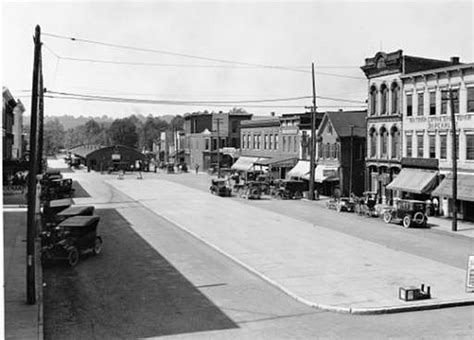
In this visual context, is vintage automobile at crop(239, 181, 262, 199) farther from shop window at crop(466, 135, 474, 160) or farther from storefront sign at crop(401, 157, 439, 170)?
shop window at crop(466, 135, 474, 160)

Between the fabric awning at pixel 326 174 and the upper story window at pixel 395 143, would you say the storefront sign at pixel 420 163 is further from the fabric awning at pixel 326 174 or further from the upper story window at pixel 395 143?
the fabric awning at pixel 326 174

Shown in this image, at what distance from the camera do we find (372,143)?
168 feet

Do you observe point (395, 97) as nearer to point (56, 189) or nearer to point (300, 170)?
point (300, 170)

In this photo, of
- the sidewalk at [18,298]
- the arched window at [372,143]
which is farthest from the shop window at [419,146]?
the sidewalk at [18,298]

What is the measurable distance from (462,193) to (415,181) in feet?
18.5

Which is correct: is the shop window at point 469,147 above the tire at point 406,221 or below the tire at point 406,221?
above

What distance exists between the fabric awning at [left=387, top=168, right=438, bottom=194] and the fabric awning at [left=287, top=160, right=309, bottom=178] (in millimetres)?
16495

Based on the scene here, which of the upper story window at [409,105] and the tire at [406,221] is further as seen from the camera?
the upper story window at [409,105]

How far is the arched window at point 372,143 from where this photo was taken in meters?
50.8

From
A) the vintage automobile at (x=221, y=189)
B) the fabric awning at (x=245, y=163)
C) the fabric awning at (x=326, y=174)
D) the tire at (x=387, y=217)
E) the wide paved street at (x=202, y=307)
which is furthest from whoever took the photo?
the fabric awning at (x=245, y=163)

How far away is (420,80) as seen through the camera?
144 feet

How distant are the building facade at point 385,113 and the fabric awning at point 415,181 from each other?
2086mm

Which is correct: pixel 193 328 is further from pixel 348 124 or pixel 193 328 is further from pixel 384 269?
pixel 348 124

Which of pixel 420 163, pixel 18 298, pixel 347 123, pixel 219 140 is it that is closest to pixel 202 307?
pixel 18 298
